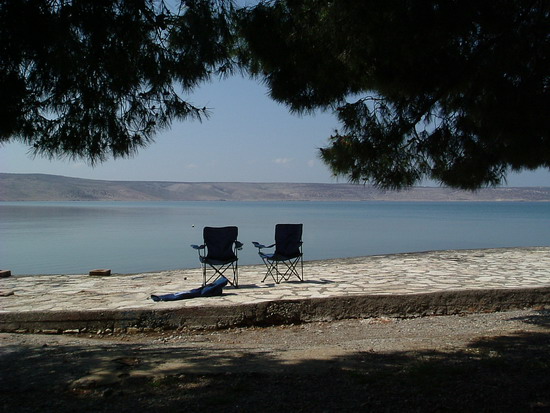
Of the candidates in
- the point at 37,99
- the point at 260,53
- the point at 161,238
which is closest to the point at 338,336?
the point at 260,53

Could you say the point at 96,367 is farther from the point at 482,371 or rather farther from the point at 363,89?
the point at 363,89

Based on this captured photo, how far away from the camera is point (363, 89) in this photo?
3742 millimetres

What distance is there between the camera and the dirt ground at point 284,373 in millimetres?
2434

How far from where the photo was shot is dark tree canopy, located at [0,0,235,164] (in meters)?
2.70

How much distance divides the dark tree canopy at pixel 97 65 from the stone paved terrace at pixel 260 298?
5.90 feet

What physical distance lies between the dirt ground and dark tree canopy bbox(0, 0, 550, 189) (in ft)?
4.07

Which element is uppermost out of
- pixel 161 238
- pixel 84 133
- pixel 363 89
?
pixel 363 89

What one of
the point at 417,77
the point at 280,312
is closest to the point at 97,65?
the point at 417,77

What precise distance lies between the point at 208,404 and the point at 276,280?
12.2 feet

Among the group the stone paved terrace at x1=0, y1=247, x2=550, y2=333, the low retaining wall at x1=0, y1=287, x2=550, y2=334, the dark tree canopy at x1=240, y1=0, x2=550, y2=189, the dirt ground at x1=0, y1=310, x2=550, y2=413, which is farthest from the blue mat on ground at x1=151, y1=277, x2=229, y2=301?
the dark tree canopy at x1=240, y1=0, x2=550, y2=189

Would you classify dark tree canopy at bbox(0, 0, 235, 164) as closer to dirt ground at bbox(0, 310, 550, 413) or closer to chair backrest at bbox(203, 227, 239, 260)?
dirt ground at bbox(0, 310, 550, 413)

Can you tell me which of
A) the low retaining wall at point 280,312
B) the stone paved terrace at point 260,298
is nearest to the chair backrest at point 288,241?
the stone paved terrace at point 260,298

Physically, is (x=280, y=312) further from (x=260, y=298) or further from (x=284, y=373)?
(x=284, y=373)

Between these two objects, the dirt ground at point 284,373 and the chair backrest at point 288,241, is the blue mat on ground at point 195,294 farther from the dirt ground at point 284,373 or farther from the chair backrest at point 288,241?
the chair backrest at point 288,241
